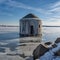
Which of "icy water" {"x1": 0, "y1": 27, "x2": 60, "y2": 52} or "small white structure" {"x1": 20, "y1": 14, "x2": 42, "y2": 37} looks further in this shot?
"small white structure" {"x1": 20, "y1": 14, "x2": 42, "y2": 37}

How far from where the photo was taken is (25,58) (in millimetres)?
8961

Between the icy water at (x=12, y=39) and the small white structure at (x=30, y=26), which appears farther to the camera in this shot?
the small white structure at (x=30, y=26)

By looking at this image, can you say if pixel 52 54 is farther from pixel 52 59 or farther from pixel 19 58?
pixel 19 58

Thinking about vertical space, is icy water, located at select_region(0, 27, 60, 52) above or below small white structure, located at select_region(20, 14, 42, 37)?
below

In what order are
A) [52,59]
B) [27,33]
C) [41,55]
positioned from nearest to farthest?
[52,59], [41,55], [27,33]

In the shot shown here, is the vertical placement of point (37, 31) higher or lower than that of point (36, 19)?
lower

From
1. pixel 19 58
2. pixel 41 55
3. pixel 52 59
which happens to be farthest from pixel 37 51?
pixel 52 59

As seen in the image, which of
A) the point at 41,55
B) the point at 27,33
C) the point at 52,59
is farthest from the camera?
the point at 27,33

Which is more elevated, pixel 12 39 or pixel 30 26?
pixel 30 26

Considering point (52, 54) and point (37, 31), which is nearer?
point (52, 54)

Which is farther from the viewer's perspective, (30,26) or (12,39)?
(30,26)

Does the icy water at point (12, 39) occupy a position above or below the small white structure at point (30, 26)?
below

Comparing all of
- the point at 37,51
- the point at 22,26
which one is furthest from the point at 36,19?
the point at 37,51

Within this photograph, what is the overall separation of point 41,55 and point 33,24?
16.4 meters
